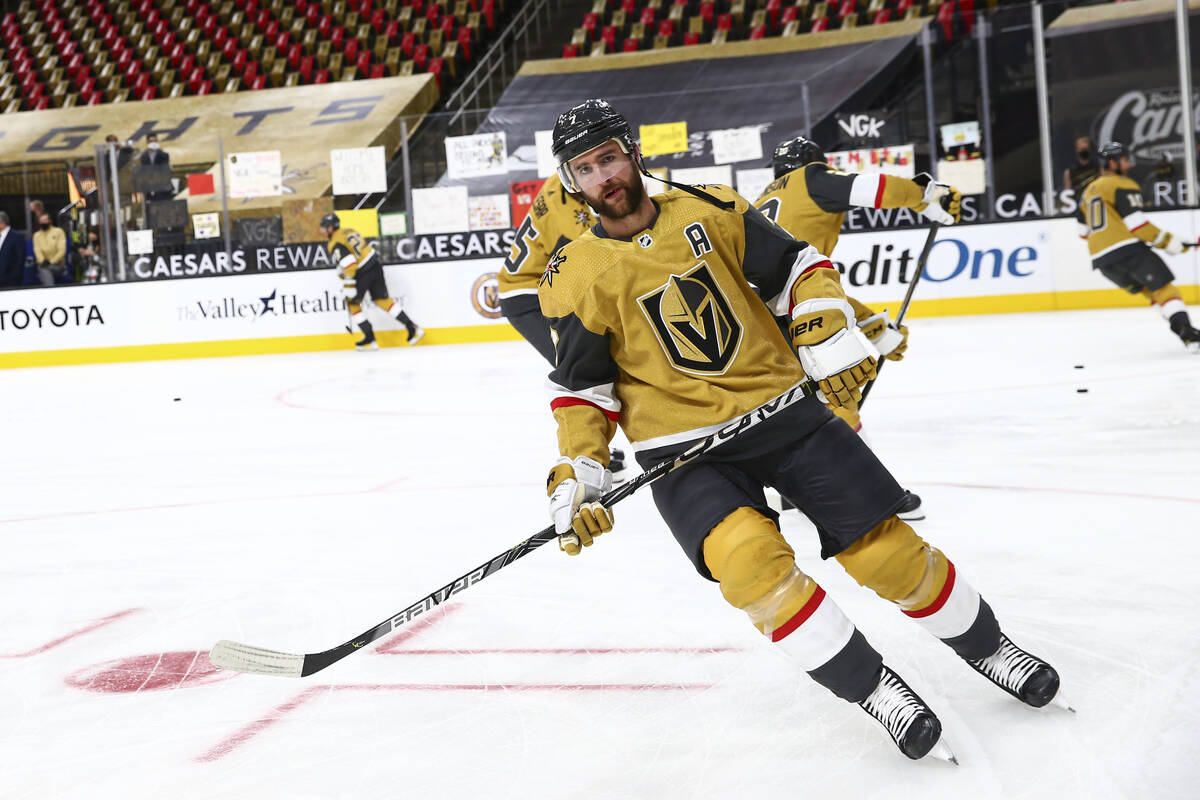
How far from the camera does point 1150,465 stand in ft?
12.3

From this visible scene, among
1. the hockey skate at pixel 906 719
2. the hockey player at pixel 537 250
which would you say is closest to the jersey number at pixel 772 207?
the hockey player at pixel 537 250

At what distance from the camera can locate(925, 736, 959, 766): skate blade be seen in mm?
1744

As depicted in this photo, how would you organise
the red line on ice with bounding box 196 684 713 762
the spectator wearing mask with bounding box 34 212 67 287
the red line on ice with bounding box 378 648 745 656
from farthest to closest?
the spectator wearing mask with bounding box 34 212 67 287 < the red line on ice with bounding box 378 648 745 656 < the red line on ice with bounding box 196 684 713 762

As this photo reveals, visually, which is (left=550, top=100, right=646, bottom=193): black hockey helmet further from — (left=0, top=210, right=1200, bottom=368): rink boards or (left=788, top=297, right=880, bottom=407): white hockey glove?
(left=0, top=210, right=1200, bottom=368): rink boards

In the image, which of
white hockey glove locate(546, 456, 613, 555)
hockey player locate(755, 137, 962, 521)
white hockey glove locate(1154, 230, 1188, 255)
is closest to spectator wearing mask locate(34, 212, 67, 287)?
white hockey glove locate(1154, 230, 1188, 255)

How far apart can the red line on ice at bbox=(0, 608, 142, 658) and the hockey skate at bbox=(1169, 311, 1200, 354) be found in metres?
5.72

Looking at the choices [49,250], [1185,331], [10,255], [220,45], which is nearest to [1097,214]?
[1185,331]

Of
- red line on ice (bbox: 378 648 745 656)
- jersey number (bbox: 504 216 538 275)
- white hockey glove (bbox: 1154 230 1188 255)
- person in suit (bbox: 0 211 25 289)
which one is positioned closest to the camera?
red line on ice (bbox: 378 648 745 656)

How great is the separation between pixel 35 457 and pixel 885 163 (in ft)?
22.9

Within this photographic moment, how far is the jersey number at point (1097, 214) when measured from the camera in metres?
6.75

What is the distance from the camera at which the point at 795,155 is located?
3666 mm

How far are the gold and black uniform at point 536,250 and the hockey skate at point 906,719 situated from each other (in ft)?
6.55

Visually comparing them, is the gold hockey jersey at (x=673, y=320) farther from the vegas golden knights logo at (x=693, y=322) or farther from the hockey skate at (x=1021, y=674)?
the hockey skate at (x=1021, y=674)

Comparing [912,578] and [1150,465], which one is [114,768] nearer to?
[912,578]
